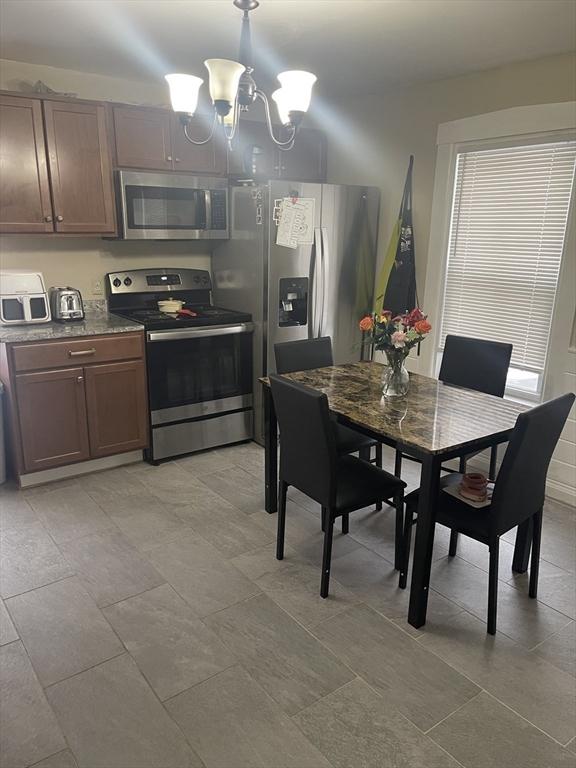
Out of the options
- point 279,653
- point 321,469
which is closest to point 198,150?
point 321,469

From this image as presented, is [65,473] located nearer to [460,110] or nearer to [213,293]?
[213,293]

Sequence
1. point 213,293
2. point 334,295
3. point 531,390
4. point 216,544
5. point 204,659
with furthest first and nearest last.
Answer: point 213,293 → point 334,295 → point 531,390 → point 216,544 → point 204,659

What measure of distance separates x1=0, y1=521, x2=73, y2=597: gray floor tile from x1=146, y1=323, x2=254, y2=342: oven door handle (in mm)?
1296

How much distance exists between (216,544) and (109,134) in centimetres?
257

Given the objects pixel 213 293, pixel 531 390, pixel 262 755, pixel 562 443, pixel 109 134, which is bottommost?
pixel 262 755

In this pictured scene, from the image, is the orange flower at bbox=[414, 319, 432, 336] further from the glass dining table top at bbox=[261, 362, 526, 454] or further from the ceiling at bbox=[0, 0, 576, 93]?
the ceiling at bbox=[0, 0, 576, 93]

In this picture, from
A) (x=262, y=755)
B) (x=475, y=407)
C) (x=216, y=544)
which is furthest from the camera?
(x=216, y=544)

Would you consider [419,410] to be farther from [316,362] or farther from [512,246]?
[512,246]

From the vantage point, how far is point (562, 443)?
3275 mm

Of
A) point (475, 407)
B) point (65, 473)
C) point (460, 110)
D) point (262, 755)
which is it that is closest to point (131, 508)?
point (65, 473)

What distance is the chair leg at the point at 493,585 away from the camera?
2105 millimetres

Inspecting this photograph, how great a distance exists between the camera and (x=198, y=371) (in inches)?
147

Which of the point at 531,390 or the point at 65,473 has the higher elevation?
the point at 531,390

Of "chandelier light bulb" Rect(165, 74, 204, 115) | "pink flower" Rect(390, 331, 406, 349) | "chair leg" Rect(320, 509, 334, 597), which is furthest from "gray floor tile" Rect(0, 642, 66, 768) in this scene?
"chandelier light bulb" Rect(165, 74, 204, 115)
